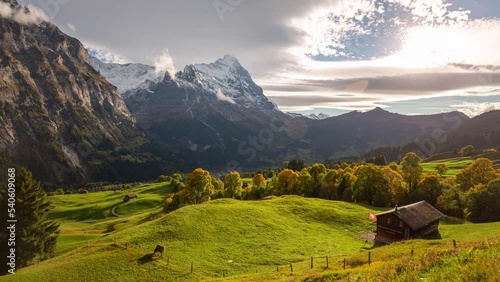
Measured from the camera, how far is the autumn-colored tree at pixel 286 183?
130 metres

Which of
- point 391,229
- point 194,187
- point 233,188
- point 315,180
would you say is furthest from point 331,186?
point 391,229

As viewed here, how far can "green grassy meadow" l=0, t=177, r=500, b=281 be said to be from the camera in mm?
45250

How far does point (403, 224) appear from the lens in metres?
65.1

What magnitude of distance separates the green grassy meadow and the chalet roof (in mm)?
4846

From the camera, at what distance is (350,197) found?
115062 millimetres

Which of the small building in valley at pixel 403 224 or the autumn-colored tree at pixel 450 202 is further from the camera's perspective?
the autumn-colored tree at pixel 450 202

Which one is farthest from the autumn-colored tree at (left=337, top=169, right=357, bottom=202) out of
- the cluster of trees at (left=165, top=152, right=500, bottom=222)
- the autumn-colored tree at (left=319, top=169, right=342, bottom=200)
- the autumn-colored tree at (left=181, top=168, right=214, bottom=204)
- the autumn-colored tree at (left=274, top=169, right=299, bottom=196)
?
the autumn-colored tree at (left=181, top=168, right=214, bottom=204)

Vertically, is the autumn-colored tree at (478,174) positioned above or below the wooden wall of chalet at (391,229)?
above

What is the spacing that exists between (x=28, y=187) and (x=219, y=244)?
151 feet

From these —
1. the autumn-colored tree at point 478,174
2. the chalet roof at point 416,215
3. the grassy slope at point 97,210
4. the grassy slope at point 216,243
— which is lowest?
the grassy slope at point 97,210

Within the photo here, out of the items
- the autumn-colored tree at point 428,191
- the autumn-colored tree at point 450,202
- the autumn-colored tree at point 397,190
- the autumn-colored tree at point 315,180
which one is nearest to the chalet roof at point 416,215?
the autumn-colored tree at point 450,202

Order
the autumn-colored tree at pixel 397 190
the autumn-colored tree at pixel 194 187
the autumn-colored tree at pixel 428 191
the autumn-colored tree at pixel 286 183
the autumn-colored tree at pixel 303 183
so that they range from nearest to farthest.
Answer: the autumn-colored tree at pixel 428 191 < the autumn-colored tree at pixel 397 190 < the autumn-colored tree at pixel 194 187 < the autumn-colored tree at pixel 303 183 < the autumn-colored tree at pixel 286 183

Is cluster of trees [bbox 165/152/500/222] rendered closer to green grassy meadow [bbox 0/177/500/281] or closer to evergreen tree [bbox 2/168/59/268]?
green grassy meadow [bbox 0/177/500/281]

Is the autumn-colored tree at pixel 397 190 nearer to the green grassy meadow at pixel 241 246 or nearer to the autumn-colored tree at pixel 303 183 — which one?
the green grassy meadow at pixel 241 246
